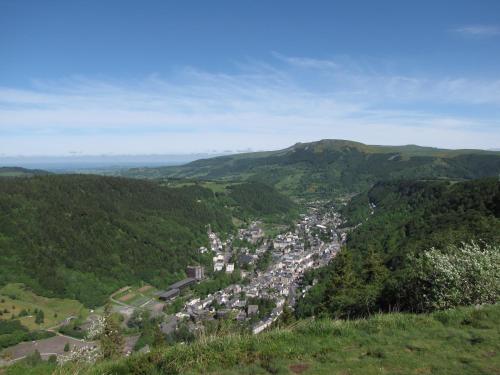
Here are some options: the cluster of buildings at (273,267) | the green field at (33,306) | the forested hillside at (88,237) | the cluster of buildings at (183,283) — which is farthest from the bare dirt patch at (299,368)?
the forested hillside at (88,237)

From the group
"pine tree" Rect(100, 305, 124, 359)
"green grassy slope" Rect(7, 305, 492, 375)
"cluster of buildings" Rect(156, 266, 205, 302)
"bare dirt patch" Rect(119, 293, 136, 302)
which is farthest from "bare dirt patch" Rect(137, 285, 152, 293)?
"green grassy slope" Rect(7, 305, 492, 375)

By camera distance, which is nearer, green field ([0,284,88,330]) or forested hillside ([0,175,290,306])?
green field ([0,284,88,330])

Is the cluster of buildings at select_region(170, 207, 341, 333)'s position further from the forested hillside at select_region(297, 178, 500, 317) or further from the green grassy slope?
the green grassy slope

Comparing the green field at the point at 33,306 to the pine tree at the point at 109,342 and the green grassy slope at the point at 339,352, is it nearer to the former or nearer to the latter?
the pine tree at the point at 109,342

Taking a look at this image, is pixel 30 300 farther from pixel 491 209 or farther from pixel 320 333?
pixel 491 209

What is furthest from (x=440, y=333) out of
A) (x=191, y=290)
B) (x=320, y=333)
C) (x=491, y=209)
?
(x=191, y=290)
